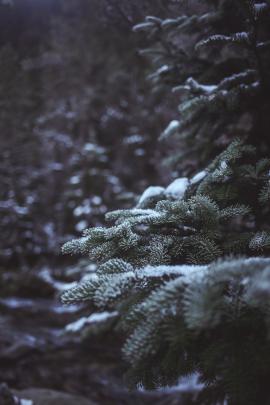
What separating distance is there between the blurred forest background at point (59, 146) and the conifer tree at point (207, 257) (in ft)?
16.9

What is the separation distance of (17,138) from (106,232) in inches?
376

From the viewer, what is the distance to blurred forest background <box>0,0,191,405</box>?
842 centimetres

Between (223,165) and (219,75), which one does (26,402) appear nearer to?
(223,165)

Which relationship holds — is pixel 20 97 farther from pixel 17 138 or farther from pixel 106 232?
pixel 106 232

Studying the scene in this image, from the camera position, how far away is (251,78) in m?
2.85

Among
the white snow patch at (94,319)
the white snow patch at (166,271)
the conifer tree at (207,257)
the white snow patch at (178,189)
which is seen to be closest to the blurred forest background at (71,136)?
the white snow patch at (94,319)

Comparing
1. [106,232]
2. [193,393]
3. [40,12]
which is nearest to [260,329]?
[106,232]

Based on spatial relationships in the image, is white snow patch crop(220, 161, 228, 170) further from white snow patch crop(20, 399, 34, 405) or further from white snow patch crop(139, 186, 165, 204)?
white snow patch crop(20, 399, 34, 405)

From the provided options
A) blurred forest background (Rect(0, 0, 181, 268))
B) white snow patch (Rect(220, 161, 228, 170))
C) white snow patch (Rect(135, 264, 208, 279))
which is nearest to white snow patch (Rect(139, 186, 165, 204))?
white snow patch (Rect(220, 161, 228, 170))

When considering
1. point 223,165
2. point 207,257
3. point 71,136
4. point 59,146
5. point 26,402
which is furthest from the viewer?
point 71,136

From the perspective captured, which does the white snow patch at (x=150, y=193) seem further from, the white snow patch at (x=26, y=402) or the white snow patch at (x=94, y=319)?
the white snow patch at (x=26, y=402)

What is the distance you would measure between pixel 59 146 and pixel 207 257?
13191 mm

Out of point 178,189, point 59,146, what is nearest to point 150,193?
point 178,189

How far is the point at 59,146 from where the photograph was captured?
547 inches
